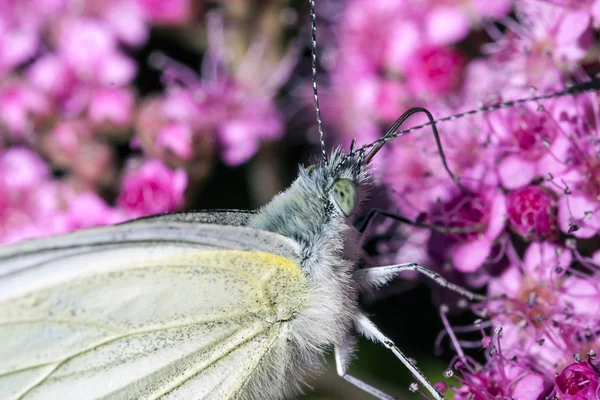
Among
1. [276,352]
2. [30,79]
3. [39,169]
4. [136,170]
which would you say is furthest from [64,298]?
[30,79]

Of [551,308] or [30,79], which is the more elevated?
[30,79]

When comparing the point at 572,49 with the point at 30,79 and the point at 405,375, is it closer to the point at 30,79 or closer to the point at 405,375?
the point at 405,375

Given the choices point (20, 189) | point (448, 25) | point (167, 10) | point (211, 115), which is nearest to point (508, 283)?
point (448, 25)

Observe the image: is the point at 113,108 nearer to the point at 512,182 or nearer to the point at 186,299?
the point at 186,299

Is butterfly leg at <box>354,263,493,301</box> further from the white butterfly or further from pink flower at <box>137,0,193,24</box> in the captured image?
pink flower at <box>137,0,193,24</box>

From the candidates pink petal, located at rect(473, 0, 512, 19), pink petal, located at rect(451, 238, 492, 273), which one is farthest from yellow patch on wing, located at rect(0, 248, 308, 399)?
pink petal, located at rect(473, 0, 512, 19)

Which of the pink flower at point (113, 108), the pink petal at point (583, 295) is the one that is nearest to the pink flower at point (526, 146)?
the pink petal at point (583, 295)
